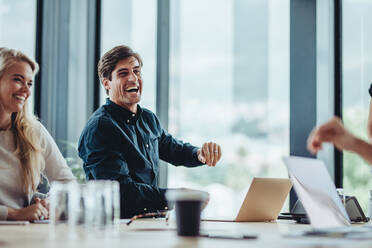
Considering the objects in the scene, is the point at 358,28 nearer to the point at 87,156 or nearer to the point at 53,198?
the point at 87,156

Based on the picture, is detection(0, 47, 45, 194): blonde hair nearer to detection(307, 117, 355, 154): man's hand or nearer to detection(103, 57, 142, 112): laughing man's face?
detection(103, 57, 142, 112): laughing man's face

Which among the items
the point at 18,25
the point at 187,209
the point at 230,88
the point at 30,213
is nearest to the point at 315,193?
the point at 187,209

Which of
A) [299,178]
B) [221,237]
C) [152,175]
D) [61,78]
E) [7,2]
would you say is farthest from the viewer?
[61,78]

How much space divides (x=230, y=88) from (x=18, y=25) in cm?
163

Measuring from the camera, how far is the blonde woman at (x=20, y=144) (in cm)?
237

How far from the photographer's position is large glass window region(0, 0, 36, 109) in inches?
145

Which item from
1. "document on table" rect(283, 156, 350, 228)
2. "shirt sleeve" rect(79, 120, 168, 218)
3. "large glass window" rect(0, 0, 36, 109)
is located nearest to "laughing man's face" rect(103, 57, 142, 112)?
"shirt sleeve" rect(79, 120, 168, 218)

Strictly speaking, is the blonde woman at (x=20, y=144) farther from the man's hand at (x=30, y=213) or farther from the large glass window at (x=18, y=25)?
the large glass window at (x=18, y=25)

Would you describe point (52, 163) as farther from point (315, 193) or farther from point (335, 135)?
point (335, 135)

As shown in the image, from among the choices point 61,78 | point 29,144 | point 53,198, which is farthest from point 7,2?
point 53,198

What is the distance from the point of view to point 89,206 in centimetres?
143

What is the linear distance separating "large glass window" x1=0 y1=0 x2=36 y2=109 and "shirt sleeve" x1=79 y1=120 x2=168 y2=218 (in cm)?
131

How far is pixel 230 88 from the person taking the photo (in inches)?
163

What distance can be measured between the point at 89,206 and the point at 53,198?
0.11 m
